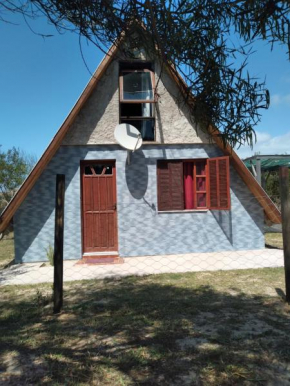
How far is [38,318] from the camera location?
12.7 feet

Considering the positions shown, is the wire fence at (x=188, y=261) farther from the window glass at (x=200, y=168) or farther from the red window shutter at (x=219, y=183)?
the window glass at (x=200, y=168)

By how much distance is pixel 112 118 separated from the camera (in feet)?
26.2

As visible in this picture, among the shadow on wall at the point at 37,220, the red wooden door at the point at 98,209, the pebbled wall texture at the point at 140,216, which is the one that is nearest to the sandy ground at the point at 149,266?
the pebbled wall texture at the point at 140,216

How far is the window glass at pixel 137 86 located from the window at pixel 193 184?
1890mm

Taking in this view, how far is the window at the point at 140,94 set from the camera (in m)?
8.14

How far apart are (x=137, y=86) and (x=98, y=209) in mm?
3509

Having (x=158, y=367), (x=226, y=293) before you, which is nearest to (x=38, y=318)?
(x=158, y=367)

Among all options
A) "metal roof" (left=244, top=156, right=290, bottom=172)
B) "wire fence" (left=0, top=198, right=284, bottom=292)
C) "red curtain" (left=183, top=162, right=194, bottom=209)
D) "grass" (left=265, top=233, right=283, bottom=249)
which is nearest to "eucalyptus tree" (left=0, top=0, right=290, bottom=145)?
"wire fence" (left=0, top=198, right=284, bottom=292)

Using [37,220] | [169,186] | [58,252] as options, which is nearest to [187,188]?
[169,186]

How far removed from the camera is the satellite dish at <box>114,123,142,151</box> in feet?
24.5

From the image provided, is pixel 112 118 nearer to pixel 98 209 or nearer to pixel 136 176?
pixel 136 176

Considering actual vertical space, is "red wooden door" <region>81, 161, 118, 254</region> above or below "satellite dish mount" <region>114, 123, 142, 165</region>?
below

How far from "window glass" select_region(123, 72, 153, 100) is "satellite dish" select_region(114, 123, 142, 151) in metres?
1.17

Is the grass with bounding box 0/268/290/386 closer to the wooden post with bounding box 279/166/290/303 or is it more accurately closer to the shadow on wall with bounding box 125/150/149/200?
the wooden post with bounding box 279/166/290/303
